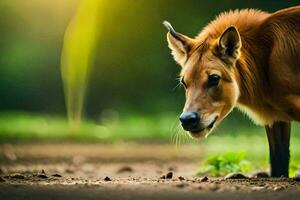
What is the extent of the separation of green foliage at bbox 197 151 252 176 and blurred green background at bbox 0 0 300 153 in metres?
5.66

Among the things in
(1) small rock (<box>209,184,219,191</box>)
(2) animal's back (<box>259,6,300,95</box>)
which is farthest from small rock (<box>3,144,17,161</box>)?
(1) small rock (<box>209,184,219,191</box>)

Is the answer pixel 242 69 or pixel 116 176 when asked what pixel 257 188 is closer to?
pixel 242 69

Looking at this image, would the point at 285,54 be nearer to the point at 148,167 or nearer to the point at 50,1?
the point at 148,167

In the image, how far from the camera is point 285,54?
622cm

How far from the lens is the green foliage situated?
7645 millimetres

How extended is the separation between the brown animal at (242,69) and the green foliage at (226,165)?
1.16 metres

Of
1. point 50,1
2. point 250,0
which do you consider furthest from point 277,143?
point 50,1

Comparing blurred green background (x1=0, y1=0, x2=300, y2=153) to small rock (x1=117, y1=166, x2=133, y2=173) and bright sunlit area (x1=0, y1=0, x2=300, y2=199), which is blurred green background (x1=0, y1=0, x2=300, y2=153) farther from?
small rock (x1=117, y1=166, x2=133, y2=173)

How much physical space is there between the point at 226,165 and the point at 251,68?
1.62 metres

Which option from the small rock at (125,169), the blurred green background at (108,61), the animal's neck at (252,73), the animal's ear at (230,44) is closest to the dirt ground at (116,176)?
the small rock at (125,169)

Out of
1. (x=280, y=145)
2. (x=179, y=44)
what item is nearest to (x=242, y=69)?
(x=179, y=44)

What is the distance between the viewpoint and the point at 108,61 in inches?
589

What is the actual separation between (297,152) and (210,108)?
3.96m

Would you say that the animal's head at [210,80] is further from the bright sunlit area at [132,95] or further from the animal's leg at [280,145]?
the animal's leg at [280,145]
